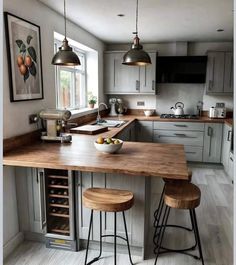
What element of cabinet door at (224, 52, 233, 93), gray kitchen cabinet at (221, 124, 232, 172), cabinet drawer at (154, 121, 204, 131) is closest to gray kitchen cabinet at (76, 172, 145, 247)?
gray kitchen cabinet at (221, 124, 232, 172)

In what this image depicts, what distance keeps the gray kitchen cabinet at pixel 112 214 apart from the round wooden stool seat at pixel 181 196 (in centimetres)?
23

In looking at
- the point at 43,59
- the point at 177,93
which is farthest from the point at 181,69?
the point at 43,59

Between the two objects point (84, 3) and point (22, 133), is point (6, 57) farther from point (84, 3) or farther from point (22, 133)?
point (84, 3)

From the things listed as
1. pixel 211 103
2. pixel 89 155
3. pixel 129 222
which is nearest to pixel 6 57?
pixel 89 155

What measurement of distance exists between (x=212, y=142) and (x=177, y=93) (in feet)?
4.09

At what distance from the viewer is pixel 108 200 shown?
178cm

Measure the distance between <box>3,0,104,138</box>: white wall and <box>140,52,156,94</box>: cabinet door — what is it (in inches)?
67.6

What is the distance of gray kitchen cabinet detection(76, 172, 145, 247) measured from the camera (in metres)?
2.04

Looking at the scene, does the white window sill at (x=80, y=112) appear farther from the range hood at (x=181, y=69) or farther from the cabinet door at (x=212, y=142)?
the cabinet door at (x=212, y=142)

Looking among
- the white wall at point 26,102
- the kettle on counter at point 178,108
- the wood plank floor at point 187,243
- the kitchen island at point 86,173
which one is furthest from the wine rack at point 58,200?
the kettle on counter at point 178,108

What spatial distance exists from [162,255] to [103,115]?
323 cm

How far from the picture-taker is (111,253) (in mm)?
2191

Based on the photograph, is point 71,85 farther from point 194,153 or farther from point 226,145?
point 226,145

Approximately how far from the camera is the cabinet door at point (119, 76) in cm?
494
